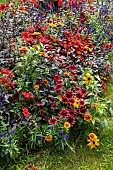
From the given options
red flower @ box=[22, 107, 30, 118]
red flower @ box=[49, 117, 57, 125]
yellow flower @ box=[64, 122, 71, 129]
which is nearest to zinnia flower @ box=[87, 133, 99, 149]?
yellow flower @ box=[64, 122, 71, 129]

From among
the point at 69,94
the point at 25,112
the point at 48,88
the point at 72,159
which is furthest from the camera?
the point at 48,88

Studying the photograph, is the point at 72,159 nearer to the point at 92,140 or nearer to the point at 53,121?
the point at 92,140

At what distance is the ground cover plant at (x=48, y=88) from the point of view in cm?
275

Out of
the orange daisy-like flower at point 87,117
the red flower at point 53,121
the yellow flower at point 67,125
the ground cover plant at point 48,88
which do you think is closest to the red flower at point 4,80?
the ground cover plant at point 48,88

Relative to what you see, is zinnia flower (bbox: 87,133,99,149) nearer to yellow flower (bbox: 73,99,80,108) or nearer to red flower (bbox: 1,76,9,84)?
yellow flower (bbox: 73,99,80,108)

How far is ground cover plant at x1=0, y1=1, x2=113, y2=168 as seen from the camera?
2750mm

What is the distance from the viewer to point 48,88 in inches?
120

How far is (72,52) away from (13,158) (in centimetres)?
155

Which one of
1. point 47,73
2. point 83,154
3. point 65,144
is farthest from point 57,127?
point 47,73

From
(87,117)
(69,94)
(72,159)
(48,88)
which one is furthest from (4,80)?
(72,159)

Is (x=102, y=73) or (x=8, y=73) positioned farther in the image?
(x=102, y=73)

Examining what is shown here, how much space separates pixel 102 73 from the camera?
3.78 m

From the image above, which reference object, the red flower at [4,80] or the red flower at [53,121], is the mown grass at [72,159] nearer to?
the red flower at [53,121]

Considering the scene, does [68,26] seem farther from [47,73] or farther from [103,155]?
[103,155]
